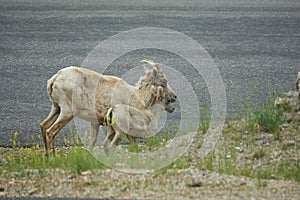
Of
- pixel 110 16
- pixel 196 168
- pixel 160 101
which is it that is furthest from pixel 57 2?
pixel 196 168

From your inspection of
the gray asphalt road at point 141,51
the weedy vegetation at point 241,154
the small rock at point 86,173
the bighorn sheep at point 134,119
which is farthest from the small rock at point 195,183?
the gray asphalt road at point 141,51

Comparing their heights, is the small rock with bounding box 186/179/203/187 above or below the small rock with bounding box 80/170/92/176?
below

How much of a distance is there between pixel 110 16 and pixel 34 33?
1972 mm

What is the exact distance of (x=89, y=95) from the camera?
7.93 meters

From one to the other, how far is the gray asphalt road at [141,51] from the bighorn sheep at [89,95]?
1.23 metres

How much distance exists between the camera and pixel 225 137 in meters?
7.75

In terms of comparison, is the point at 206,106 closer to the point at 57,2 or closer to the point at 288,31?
the point at 288,31

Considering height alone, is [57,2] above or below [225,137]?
above

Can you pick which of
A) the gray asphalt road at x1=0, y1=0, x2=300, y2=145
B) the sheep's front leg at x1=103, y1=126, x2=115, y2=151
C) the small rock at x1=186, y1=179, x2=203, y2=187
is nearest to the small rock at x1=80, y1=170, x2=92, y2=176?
the small rock at x1=186, y1=179, x2=203, y2=187

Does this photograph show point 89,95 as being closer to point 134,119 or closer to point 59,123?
point 59,123

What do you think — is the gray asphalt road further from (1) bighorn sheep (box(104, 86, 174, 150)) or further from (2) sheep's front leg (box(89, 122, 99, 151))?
(1) bighorn sheep (box(104, 86, 174, 150))

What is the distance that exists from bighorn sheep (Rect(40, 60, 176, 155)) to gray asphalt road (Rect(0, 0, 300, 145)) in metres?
1.23

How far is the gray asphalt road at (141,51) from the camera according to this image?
10.7 metres

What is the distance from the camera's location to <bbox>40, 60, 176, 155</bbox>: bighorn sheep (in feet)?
25.5
